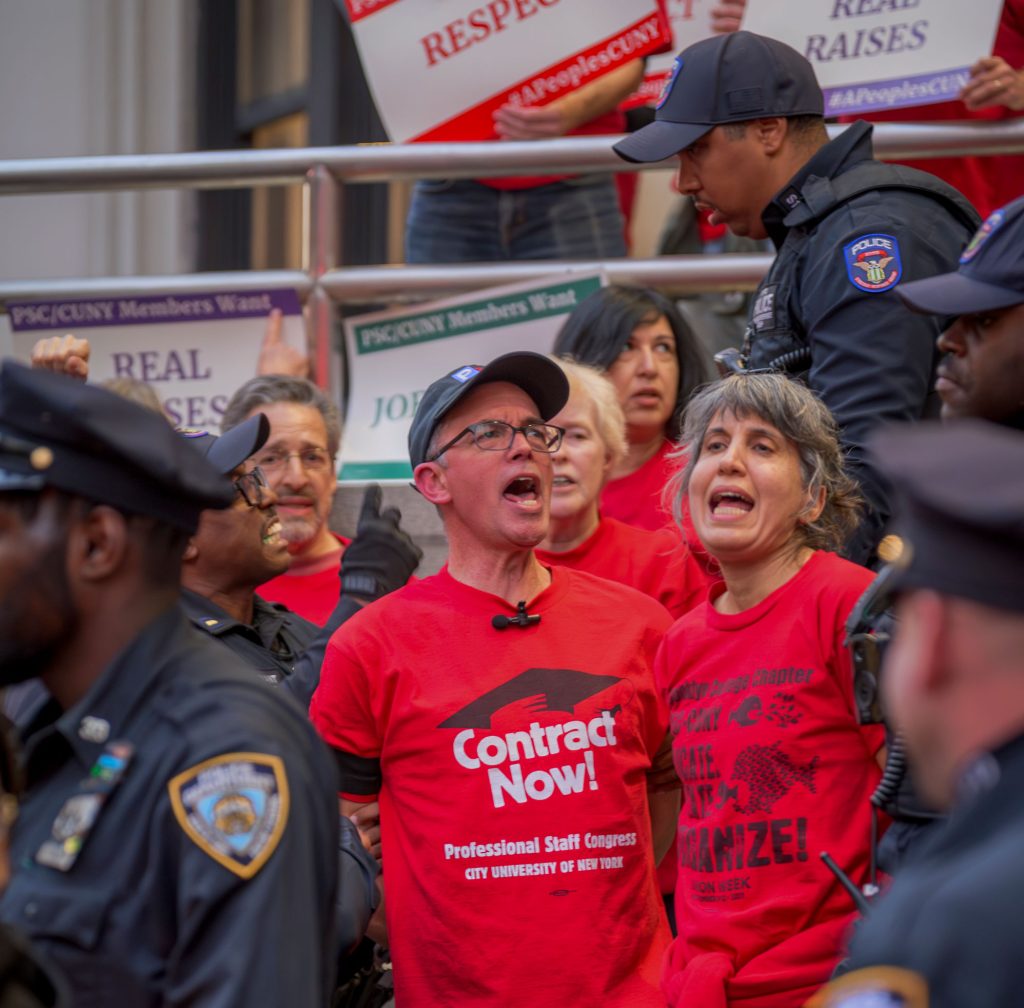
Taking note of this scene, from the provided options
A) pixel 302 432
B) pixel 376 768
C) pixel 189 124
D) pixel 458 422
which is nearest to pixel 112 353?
pixel 302 432

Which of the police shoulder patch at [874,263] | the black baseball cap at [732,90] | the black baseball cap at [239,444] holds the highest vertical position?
the black baseball cap at [732,90]

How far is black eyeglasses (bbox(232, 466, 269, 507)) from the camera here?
4523mm

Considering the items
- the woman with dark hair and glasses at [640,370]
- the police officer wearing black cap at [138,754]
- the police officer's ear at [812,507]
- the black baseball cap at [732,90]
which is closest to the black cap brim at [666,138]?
the black baseball cap at [732,90]

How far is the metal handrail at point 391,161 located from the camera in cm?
583

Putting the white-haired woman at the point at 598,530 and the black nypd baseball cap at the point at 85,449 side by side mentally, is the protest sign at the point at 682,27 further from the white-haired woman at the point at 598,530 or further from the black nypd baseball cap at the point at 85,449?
the black nypd baseball cap at the point at 85,449

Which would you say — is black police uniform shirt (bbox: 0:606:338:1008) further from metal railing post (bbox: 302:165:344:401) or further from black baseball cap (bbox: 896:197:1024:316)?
metal railing post (bbox: 302:165:344:401)

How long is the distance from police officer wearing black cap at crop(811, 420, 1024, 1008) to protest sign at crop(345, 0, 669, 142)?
179 inches

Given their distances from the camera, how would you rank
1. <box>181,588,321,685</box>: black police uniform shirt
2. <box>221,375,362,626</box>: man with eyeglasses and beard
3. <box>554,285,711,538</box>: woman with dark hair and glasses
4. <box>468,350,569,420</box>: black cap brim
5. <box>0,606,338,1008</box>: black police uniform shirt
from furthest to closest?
<box>554,285,711,538</box>: woman with dark hair and glasses, <box>221,375,362,626</box>: man with eyeglasses and beard, <box>181,588,321,685</box>: black police uniform shirt, <box>468,350,569,420</box>: black cap brim, <box>0,606,338,1008</box>: black police uniform shirt

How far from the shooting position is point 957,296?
331 centimetres

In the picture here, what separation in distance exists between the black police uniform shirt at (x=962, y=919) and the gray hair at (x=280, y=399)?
3.84 meters

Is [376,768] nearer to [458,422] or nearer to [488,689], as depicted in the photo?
[488,689]

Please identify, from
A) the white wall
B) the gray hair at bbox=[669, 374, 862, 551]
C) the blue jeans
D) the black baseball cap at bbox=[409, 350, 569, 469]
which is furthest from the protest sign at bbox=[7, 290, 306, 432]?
the white wall

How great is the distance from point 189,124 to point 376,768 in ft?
22.4

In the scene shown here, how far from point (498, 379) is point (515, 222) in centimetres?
230
